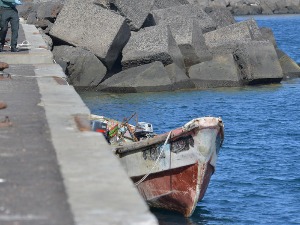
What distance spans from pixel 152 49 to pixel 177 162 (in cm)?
1251

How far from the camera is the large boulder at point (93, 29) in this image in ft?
77.9

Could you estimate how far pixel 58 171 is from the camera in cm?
605

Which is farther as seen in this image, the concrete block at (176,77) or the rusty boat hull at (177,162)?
the concrete block at (176,77)

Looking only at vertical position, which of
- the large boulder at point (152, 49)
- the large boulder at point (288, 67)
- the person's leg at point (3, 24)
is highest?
the person's leg at point (3, 24)

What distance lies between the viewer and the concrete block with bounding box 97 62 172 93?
23.5 metres

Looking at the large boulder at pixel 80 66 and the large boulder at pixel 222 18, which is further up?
the large boulder at pixel 80 66

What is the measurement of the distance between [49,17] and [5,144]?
1987 cm

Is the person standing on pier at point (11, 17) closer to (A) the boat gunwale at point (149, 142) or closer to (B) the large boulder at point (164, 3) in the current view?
(A) the boat gunwale at point (149, 142)

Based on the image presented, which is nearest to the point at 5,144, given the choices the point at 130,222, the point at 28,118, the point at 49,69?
the point at 28,118

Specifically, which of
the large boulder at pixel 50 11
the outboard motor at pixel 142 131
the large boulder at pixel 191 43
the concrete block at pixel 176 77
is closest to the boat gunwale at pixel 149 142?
the outboard motor at pixel 142 131

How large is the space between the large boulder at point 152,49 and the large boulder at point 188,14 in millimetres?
3594

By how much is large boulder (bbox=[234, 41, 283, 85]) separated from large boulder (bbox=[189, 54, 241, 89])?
1.22ft

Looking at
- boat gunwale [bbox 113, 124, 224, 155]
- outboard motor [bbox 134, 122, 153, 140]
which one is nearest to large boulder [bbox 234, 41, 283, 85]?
outboard motor [bbox 134, 122, 153, 140]

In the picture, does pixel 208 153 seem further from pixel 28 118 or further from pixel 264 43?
pixel 264 43
